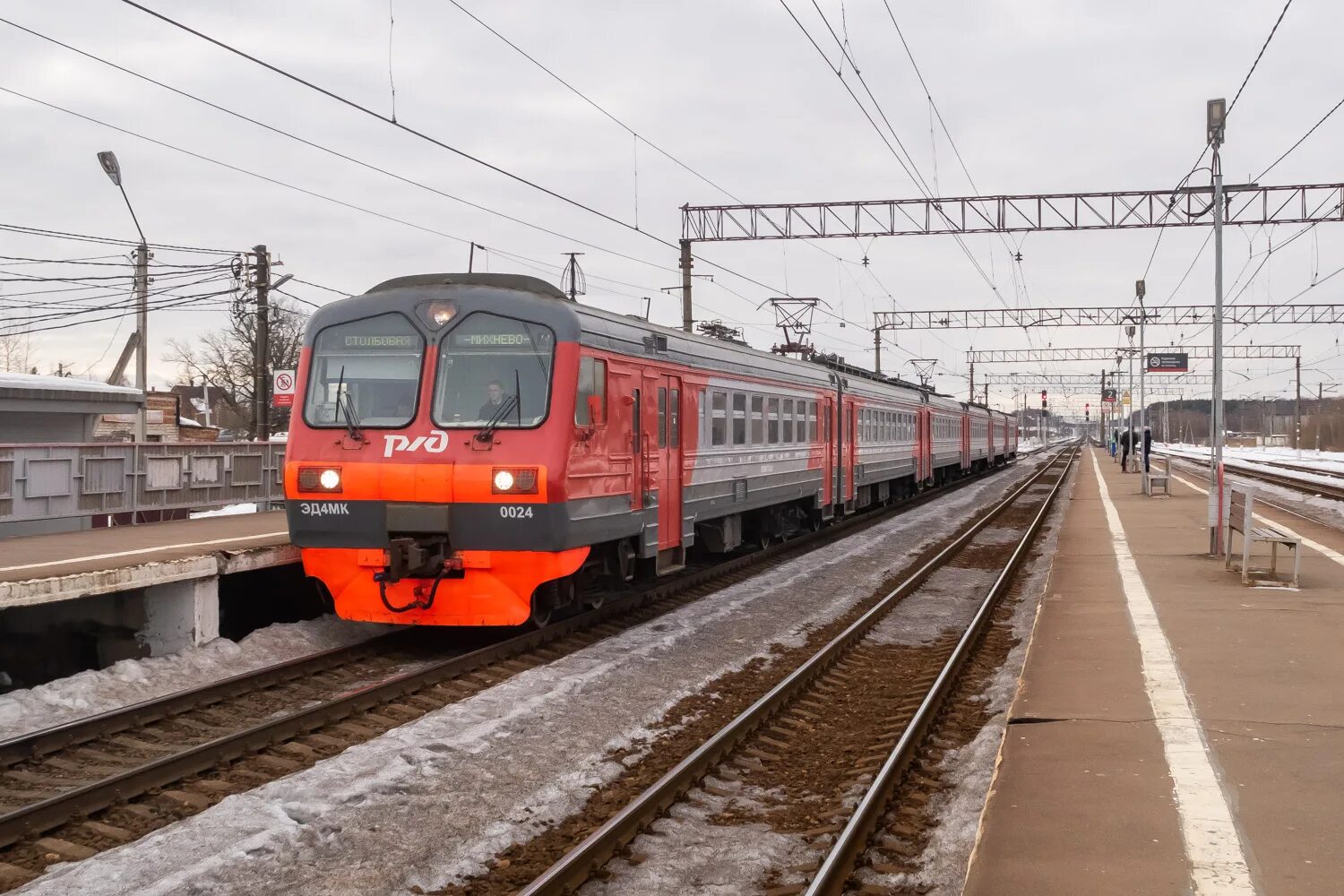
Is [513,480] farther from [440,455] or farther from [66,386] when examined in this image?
[66,386]

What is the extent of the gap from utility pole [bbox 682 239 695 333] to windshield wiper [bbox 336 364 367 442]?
39.8ft

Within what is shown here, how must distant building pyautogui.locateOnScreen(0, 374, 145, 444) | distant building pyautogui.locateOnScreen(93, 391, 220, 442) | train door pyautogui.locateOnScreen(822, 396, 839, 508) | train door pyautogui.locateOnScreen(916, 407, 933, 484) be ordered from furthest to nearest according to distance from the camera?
train door pyautogui.locateOnScreen(916, 407, 933, 484), distant building pyautogui.locateOnScreen(93, 391, 220, 442), train door pyautogui.locateOnScreen(822, 396, 839, 508), distant building pyautogui.locateOnScreen(0, 374, 145, 444)

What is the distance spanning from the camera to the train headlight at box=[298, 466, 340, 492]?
9453 millimetres

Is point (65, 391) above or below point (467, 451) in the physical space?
above

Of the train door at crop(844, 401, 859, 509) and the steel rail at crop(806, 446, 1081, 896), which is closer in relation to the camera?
the steel rail at crop(806, 446, 1081, 896)

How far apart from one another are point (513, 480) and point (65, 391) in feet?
35.9

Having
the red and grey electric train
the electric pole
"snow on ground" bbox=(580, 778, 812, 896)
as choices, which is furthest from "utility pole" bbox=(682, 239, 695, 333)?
"snow on ground" bbox=(580, 778, 812, 896)

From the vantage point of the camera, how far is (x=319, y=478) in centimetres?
952

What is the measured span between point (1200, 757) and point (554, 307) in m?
5.79

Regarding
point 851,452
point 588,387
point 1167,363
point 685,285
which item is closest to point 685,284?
point 685,285

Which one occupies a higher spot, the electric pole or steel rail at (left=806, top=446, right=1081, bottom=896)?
the electric pole

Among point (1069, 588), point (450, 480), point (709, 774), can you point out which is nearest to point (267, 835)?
point (709, 774)

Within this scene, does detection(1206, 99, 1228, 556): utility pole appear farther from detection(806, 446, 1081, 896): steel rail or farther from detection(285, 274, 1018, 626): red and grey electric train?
detection(285, 274, 1018, 626): red and grey electric train

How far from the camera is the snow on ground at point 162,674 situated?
7664mm
